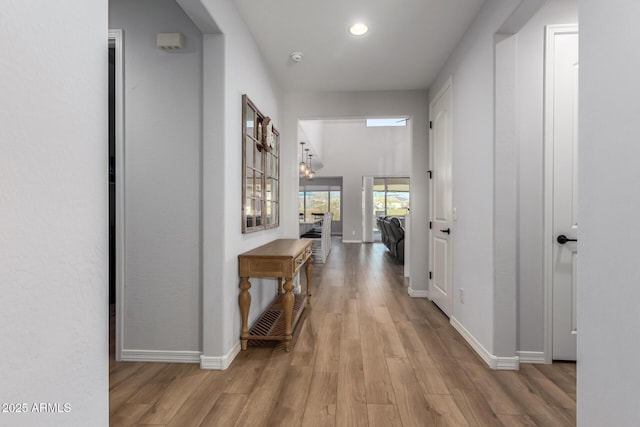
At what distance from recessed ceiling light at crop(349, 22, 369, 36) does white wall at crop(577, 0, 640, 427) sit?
1.59 meters

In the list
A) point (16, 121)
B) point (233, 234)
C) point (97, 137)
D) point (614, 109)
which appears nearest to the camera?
point (16, 121)

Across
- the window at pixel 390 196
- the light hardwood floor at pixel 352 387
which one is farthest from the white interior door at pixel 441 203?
the window at pixel 390 196

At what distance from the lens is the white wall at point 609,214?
3.42ft

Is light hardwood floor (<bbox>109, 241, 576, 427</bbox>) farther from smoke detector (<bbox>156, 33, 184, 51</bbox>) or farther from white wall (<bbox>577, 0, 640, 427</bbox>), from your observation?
smoke detector (<bbox>156, 33, 184, 51</bbox>)

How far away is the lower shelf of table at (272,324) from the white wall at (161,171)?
18.0 inches

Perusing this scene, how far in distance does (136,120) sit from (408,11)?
7.02ft

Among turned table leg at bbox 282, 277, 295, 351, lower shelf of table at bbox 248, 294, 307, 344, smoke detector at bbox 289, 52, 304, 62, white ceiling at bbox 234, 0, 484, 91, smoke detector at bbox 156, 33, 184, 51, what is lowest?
lower shelf of table at bbox 248, 294, 307, 344


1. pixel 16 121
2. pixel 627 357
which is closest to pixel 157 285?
pixel 16 121

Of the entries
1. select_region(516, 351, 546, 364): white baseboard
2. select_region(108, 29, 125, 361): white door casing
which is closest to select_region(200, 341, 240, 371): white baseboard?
select_region(108, 29, 125, 361): white door casing

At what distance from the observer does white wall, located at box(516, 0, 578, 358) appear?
7.04 feet

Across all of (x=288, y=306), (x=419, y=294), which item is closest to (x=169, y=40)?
(x=288, y=306)

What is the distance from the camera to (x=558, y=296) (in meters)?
2.18

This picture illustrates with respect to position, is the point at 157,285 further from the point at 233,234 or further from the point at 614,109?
the point at 614,109

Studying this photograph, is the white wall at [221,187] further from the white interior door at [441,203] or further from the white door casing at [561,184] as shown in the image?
the white door casing at [561,184]
